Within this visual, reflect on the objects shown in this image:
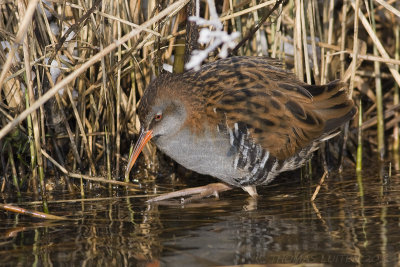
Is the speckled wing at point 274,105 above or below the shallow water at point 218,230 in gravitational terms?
above

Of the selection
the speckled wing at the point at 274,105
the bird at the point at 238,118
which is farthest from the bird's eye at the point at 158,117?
the speckled wing at the point at 274,105

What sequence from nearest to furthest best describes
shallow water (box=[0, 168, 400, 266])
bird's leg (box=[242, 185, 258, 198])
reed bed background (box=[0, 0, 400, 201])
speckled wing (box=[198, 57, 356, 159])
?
shallow water (box=[0, 168, 400, 266]) → speckled wing (box=[198, 57, 356, 159]) → reed bed background (box=[0, 0, 400, 201]) → bird's leg (box=[242, 185, 258, 198])

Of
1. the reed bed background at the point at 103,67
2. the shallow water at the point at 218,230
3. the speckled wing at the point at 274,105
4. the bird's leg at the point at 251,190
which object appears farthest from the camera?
the bird's leg at the point at 251,190

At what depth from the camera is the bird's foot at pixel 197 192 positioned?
13.2 ft

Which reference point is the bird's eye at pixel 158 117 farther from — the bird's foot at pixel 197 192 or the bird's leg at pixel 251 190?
the bird's leg at pixel 251 190

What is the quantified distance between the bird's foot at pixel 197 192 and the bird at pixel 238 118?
3cm

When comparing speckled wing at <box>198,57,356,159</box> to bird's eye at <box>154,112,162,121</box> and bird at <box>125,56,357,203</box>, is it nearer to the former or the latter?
bird at <box>125,56,357,203</box>

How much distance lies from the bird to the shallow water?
254 millimetres

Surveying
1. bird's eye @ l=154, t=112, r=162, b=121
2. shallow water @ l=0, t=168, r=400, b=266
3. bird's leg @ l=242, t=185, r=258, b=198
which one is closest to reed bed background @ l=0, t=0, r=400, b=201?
shallow water @ l=0, t=168, r=400, b=266

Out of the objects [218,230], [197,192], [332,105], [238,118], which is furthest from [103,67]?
[332,105]

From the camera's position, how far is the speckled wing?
3.81 m

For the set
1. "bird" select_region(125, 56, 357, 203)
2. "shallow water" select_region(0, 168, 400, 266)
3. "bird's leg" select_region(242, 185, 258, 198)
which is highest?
"bird" select_region(125, 56, 357, 203)

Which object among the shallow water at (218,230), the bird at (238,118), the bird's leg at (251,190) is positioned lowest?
the shallow water at (218,230)

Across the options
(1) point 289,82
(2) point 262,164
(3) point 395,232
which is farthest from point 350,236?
(1) point 289,82
